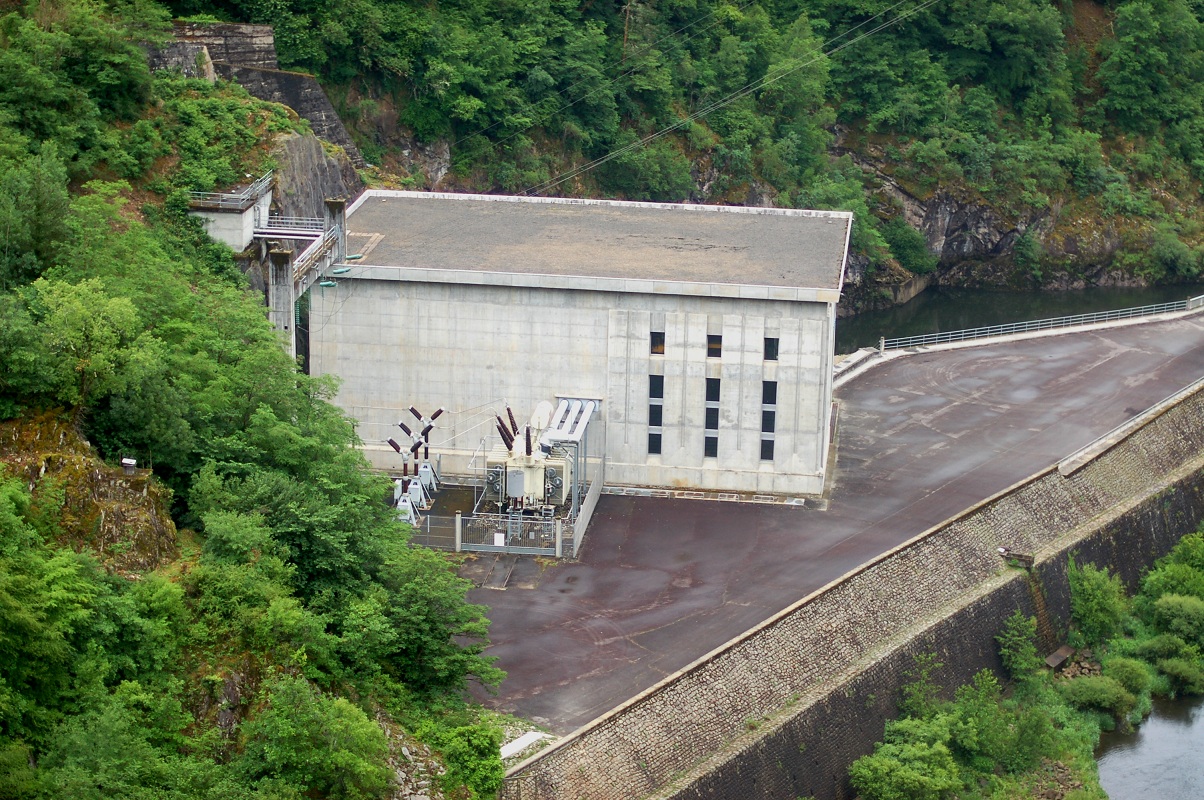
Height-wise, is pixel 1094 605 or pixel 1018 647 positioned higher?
pixel 1094 605

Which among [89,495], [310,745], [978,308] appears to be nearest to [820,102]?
[978,308]

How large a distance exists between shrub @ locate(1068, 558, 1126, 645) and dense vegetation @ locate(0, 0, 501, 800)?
23.3m

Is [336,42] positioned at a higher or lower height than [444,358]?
higher

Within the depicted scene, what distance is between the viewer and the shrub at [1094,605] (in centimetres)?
6638

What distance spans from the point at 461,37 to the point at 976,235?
3752 cm

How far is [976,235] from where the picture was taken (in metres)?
123

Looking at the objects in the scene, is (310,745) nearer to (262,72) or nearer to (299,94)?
(262,72)

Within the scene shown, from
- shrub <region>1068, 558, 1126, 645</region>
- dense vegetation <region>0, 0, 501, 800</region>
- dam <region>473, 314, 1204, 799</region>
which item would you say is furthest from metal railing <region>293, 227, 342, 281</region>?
shrub <region>1068, 558, 1126, 645</region>

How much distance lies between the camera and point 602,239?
74.2 meters

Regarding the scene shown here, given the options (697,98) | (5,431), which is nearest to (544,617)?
(5,431)

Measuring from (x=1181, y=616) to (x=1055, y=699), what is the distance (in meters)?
7.69

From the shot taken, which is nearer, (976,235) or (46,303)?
(46,303)

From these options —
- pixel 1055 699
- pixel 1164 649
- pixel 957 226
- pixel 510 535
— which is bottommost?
pixel 1055 699

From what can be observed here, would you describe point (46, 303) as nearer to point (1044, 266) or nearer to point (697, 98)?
point (697, 98)
